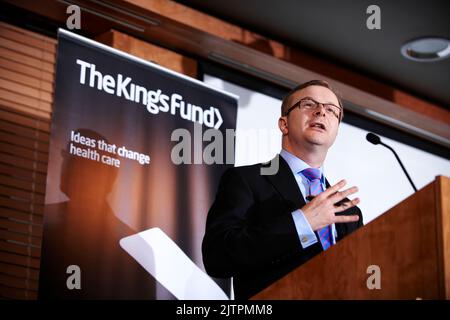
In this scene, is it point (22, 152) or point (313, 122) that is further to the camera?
point (22, 152)

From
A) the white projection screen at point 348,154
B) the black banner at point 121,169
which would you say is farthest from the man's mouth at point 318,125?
the white projection screen at point 348,154

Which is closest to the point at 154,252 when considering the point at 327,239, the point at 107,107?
the point at 107,107

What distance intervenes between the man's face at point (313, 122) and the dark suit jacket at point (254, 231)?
11 centimetres

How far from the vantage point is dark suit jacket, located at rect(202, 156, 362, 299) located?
93.4 inches

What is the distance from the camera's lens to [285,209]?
2.56 meters

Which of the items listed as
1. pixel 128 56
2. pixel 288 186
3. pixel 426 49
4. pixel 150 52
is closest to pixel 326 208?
pixel 288 186

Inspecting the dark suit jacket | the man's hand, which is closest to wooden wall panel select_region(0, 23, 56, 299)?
the dark suit jacket

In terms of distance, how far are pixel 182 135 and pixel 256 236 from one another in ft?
6.67

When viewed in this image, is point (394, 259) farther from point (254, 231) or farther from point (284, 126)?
point (284, 126)

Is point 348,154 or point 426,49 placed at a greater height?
point 426,49

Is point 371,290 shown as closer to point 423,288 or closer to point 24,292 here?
point 423,288

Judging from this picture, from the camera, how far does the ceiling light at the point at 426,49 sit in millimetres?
5309

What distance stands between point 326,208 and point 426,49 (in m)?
3.49

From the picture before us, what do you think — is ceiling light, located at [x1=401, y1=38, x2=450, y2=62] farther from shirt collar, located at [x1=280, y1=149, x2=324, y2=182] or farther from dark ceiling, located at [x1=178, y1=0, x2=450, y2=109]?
shirt collar, located at [x1=280, y1=149, x2=324, y2=182]
